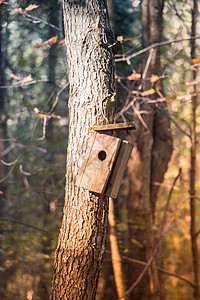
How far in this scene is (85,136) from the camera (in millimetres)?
1871

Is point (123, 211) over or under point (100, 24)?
under

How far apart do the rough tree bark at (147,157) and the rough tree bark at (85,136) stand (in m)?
2.05

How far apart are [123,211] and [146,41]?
3378 mm

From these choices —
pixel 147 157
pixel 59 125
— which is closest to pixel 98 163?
pixel 147 157

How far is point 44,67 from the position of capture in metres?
6.44

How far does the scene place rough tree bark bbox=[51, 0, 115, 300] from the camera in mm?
1860

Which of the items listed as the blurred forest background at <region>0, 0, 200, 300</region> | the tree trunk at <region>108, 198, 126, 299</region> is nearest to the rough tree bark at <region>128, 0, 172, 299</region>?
the blurred forest background at <region>0, 0, 200, 300</region>

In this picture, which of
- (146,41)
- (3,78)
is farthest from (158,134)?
(3,78)

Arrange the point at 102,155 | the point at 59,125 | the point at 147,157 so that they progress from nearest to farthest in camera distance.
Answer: the point at 102,155 < the point at 147,157 < the point at 59,125

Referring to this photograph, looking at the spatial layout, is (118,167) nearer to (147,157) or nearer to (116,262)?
(147,157)

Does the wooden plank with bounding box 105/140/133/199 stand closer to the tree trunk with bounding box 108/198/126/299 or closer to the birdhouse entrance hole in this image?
the birdhouse entrance hole

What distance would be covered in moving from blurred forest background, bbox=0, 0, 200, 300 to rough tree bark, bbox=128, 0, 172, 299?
3 cm

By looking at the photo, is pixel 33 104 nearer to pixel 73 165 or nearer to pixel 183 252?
pixel 73 165

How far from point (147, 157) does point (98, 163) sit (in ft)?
7.53
